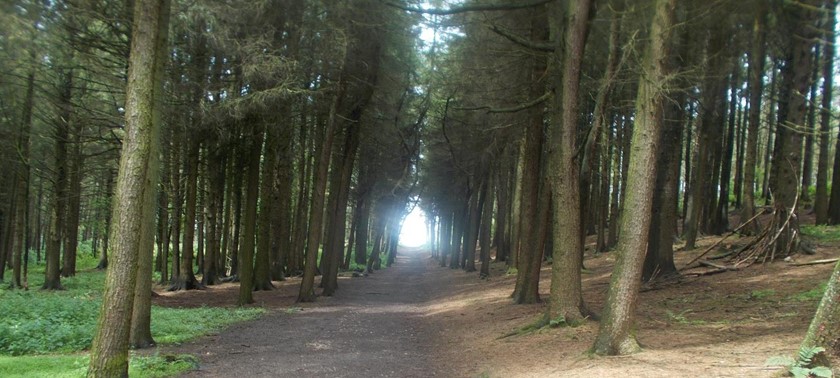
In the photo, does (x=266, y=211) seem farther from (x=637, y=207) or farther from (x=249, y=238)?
(x=637, y=207)

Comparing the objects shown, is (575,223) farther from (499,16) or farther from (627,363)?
(499,16)

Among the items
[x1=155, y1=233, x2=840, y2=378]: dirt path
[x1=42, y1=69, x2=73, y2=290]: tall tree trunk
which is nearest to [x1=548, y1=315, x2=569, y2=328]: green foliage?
[x1=155, y1=233, x2=840, y2=378]: dirt path

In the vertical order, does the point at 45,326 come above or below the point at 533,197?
below

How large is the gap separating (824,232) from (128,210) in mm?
17214

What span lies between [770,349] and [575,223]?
3563 mm

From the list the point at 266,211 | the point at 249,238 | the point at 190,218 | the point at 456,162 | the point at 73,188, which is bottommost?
the point at 249,238

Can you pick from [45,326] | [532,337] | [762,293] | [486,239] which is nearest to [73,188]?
[45,326]

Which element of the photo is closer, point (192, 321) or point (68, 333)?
point (68, 333)

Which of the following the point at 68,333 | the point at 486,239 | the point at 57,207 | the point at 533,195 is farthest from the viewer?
the point at 486,239

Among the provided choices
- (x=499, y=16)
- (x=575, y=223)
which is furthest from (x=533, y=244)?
(x=499, y=16)

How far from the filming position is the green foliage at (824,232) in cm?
1442

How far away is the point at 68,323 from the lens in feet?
33.7

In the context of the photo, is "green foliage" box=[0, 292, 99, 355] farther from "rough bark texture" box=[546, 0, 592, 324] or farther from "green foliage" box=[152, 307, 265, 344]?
"rough bark texture" box=[546, 0, 592, 324]

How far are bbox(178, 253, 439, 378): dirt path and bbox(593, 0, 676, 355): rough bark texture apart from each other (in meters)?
2.73
